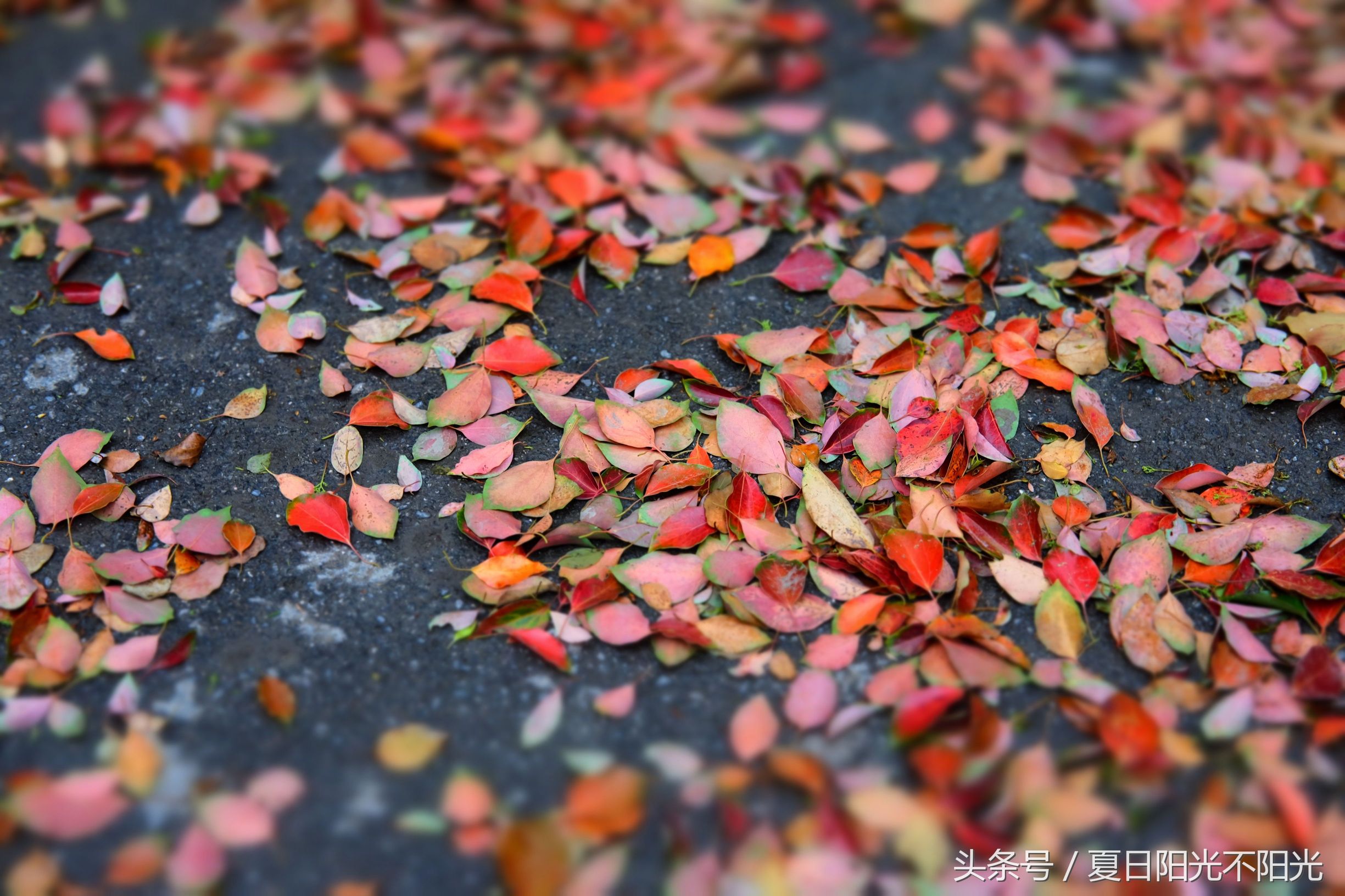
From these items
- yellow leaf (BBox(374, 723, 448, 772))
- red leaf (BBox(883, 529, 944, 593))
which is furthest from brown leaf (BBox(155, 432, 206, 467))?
red leaf (BBox(883, 529, 944, 593))

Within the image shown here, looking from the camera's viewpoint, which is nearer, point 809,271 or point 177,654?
point 177,654

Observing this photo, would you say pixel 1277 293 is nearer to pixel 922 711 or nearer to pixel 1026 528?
pixel 1026 528

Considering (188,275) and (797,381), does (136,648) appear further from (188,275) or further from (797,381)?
(797,381)

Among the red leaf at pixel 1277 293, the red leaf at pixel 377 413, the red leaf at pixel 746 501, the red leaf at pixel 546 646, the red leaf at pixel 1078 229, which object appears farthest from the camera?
the red leaf at pixel 1078 229

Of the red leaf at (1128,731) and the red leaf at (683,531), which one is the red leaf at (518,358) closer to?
the red leaf at (683,531)

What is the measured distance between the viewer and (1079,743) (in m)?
1.26

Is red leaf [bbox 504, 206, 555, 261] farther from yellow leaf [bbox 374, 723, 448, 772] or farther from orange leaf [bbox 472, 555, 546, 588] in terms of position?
yellow leaf [bbox 374, 723, 448, 772]

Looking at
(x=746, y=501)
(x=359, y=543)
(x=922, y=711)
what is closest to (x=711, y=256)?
(x=746, y=501)

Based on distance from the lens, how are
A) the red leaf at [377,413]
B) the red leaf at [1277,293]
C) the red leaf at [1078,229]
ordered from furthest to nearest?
the red leaf at [1078,229], the red leaf at [1277,293], the red leaf at [377,413]

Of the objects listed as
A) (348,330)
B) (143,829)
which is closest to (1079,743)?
(143,829)

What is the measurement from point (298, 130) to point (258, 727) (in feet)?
5.01

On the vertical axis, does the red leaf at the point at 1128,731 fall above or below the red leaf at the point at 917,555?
below

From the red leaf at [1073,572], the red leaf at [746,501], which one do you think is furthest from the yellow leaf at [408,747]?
the red leaf at [1073,572]

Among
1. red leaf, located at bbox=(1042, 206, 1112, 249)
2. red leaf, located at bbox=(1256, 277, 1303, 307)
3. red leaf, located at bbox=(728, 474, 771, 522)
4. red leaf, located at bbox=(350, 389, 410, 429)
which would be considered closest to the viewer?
red leaf, located at bbox=(728, 474, 771, 522)
